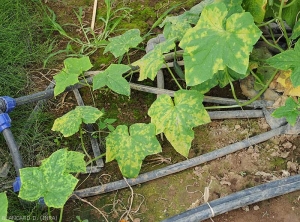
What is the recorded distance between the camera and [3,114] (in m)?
2.41

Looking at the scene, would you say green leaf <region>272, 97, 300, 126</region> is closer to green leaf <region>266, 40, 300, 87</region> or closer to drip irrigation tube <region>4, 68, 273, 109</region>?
green leaf <region>266, 40, 300, 87</region>

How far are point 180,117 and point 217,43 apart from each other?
44 centimetres

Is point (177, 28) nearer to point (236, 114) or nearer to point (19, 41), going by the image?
point (236, 114)

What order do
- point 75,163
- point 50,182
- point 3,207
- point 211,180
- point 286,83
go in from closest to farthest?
point 3,207, point 50,182, point 75,163, point 211,180, point 286,83

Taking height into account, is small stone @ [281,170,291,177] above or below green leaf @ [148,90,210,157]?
below

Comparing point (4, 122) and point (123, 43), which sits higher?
point (123, 43)

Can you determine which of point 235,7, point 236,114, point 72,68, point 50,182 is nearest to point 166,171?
point 236,114

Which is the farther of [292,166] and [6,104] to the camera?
[6,104]

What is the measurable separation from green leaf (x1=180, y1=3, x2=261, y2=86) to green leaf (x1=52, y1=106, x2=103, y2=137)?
23.0 inches

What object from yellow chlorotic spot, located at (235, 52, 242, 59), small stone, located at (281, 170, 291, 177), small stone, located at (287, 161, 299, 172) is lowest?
small stone, located at (281, 170, 291, 177)

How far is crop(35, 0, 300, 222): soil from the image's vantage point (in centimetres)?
221

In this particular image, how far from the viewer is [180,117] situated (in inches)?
90.1

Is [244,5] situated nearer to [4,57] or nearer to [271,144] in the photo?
[271,144]

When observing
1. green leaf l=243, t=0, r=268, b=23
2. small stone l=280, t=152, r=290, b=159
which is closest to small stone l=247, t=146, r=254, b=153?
small stone l=280, t=152, r=290, b=159
